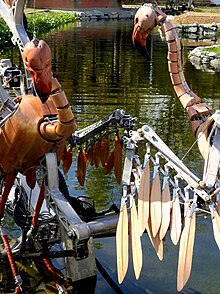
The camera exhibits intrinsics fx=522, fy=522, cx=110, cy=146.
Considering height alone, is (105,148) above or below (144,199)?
below

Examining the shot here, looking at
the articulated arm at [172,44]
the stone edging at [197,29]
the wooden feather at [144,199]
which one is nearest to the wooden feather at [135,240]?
the wooden feather at [144,199]

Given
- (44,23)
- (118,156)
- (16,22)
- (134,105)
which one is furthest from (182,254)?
(44,23)

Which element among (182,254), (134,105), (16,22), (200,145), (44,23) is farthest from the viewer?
(44,23)

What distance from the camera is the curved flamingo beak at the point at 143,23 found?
12.7 feet

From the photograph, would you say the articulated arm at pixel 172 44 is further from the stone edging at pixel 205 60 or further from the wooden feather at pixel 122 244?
the stone edging at pixel 205 60

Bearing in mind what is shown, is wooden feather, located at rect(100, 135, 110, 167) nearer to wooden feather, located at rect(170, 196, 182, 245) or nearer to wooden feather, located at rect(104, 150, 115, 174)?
wooden feather, located at rect(104, 150, 115, 174)

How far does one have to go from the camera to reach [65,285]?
4.60 m

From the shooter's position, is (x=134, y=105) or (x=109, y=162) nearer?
(x=109, y=162)

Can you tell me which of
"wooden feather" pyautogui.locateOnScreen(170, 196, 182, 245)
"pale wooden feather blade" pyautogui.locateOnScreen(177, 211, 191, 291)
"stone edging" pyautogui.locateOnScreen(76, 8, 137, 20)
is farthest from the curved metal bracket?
"stone edging" pyautogui.locateOnScreen(76, 8, 137, 20)

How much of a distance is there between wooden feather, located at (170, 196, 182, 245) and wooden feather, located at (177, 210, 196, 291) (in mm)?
40

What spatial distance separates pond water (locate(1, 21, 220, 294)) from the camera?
16.0 feet

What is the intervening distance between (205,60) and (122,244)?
16.0 metres

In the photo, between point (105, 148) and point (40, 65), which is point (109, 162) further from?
point (40, 65)

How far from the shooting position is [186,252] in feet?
11.1
